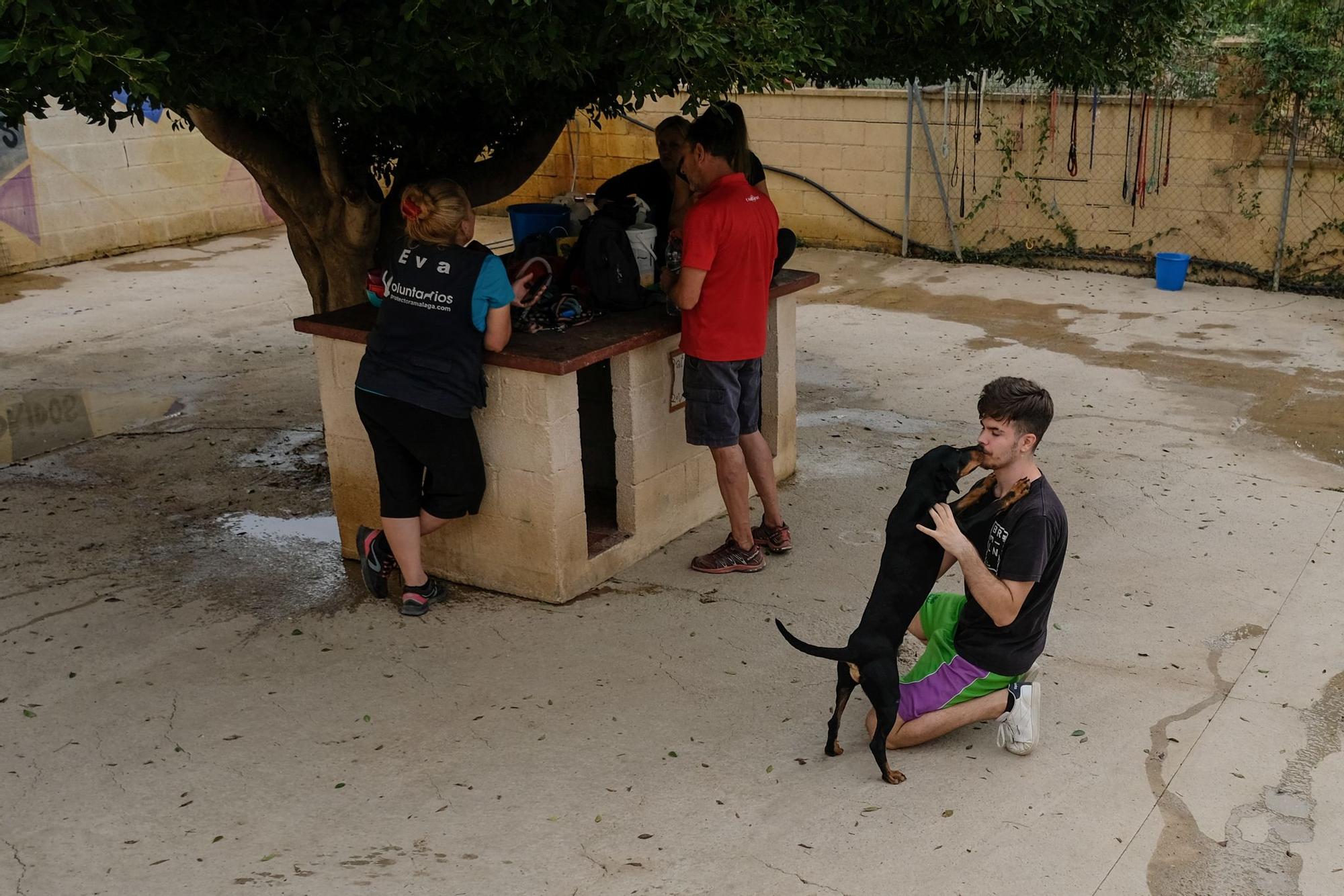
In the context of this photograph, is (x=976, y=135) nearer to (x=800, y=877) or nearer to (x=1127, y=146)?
(x=1127, y=146)

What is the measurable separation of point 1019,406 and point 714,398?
177cm

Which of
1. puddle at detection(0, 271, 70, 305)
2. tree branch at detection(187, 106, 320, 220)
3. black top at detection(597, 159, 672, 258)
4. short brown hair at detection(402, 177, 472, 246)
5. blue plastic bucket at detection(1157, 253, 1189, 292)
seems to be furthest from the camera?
puddle at detection(0, 271, 70, 305)

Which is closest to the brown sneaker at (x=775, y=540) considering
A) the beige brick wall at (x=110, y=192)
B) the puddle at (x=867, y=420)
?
the puddle at (x=867, y=420)

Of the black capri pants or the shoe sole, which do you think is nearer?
the black capri pants

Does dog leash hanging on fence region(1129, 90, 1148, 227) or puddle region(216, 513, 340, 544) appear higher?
dog leash hanging on fence region(1129, 90, 1148, 227)

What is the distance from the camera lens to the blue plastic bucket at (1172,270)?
1063cm

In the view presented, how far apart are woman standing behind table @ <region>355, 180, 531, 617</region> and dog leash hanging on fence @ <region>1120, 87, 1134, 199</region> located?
25.3ft

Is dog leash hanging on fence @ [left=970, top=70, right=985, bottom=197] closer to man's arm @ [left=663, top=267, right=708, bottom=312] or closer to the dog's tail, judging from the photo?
man's arm @ [left=663, top=267, right=708, bottom=312]

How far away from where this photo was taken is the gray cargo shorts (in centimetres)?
524

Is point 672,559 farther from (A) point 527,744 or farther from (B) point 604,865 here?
(B) point 604,865

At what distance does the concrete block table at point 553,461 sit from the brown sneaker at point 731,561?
306 millimetres

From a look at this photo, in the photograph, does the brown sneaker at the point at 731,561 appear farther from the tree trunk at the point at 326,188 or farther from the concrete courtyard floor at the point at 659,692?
the tree trunk at the point at 326,188

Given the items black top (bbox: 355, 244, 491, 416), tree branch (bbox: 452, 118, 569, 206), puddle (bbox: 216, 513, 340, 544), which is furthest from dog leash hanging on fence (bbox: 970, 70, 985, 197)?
black top (bbox: 355, 244, 491, 416)

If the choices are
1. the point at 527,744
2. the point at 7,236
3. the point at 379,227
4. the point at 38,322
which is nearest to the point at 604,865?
the point at 527,744
